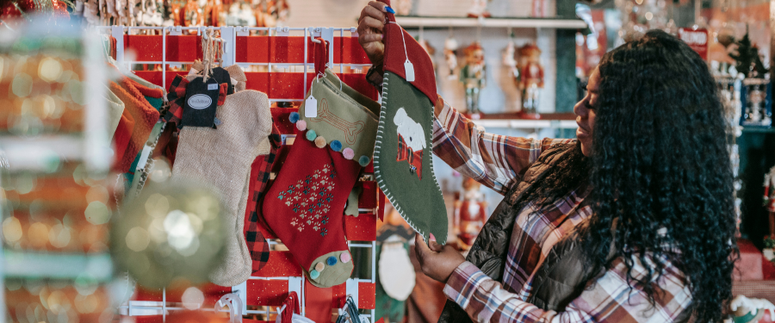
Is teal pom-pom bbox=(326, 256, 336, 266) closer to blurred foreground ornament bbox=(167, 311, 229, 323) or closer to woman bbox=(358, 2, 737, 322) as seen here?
woman bbox=(358, 2, 737, 322)

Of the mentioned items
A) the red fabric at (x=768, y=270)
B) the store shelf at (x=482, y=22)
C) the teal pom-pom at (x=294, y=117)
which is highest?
the store shelf at (x=482, y=22)

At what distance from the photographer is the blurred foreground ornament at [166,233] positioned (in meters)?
0.31

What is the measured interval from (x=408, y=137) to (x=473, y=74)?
1.84 m

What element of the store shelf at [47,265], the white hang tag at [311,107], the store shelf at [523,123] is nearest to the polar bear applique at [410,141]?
the white hang tag at [311,107]

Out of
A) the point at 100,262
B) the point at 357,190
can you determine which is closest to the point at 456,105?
the point at 357,190

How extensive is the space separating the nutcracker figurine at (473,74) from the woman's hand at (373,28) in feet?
5.72

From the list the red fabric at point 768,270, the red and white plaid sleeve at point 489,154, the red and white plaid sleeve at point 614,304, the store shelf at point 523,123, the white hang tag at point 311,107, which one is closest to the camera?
the red and white plaid sleeve at point 614,304

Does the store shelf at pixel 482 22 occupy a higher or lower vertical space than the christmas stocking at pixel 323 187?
higher

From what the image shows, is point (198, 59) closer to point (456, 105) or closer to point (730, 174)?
point (730, 174)

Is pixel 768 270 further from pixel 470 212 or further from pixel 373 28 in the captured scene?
pixel 373 28

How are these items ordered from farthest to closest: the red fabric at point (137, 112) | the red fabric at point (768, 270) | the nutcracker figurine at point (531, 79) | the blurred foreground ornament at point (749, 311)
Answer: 1. the nutcracker figurine at point (531, 79)
2. the red fabric at point (768, 270)
3. the blurred foreground ornament at point (749, 311)
4. the red fabric at point (137, 112)

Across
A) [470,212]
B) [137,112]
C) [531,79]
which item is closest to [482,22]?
[531,79]

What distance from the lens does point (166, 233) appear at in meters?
0.32

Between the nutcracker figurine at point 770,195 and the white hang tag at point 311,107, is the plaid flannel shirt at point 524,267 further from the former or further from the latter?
the nutcracker figurine at point 770,195
